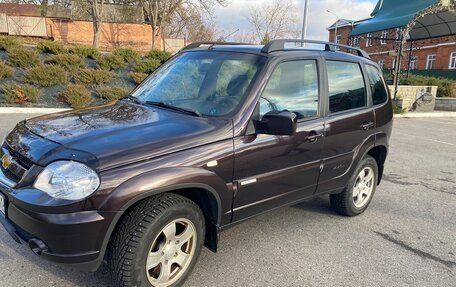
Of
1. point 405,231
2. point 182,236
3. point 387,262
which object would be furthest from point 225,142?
point 405,231

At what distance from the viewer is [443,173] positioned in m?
6.68

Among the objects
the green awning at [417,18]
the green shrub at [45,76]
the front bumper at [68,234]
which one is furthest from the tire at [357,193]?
the green awning at [417,18]

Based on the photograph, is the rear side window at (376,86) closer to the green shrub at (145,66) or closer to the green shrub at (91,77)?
the green shrub at (91,77)

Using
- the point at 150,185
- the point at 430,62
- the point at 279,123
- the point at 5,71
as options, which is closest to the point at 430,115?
the point at 279,123

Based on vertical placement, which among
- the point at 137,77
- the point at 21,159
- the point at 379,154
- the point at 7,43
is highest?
the point at 7,43

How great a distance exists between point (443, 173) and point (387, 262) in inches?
163

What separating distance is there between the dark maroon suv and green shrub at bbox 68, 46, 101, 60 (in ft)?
38.8

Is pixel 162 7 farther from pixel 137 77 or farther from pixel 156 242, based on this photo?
pixel 156 242

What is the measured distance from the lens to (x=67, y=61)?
43.7 feet

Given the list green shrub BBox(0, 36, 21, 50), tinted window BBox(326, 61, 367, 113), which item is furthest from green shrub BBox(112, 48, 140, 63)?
tinted window BBox(326, 61, 367, 113)

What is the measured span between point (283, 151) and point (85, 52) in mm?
13345

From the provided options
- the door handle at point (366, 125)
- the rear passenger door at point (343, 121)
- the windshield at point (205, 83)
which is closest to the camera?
the windshield at point (205, 83)

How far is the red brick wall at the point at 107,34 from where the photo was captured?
3122cm

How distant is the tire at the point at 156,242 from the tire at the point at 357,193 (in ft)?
6.84
